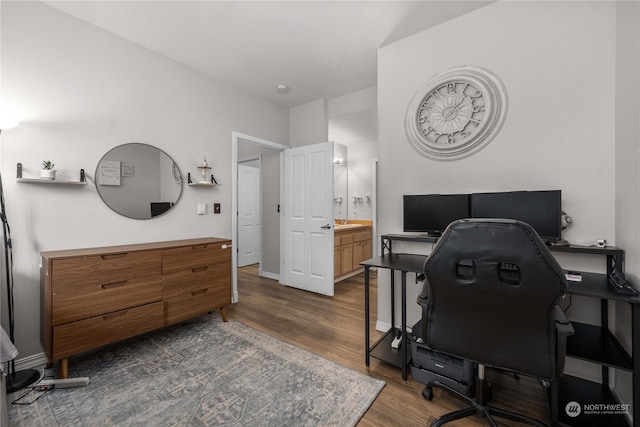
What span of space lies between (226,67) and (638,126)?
11.3ft

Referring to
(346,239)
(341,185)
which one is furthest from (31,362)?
(341,185)

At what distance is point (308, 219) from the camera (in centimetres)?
378

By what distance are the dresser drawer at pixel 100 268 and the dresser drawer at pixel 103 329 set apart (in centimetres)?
26

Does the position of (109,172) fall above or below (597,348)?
above

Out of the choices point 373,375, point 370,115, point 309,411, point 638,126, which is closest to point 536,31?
point 638,126

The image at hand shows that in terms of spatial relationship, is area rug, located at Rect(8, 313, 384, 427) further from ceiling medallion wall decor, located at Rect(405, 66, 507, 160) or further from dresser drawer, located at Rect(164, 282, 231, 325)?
ceiling medallion wall decor, located at Rect(405, 66, 507, 160)

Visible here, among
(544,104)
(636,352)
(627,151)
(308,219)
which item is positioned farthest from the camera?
(308,219)

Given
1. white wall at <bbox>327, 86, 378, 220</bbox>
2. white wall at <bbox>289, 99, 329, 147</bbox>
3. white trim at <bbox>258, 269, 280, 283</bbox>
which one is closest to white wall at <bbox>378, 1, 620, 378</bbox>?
white wall at <bbox>327, 86, 378, 220</bbox>

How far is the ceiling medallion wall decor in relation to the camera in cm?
205

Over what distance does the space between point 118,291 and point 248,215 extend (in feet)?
12.2

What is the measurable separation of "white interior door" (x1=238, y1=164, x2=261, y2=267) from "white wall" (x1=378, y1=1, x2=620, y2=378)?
12.8 ft

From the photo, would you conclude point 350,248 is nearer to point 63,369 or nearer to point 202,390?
point 202,390

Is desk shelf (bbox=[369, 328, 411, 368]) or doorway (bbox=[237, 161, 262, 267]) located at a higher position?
doorway (bbox=[237, 161, 262, 267])

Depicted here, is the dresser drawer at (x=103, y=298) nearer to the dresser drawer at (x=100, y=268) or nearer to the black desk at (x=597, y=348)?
the dresser drawer at (x=100, y=268)
